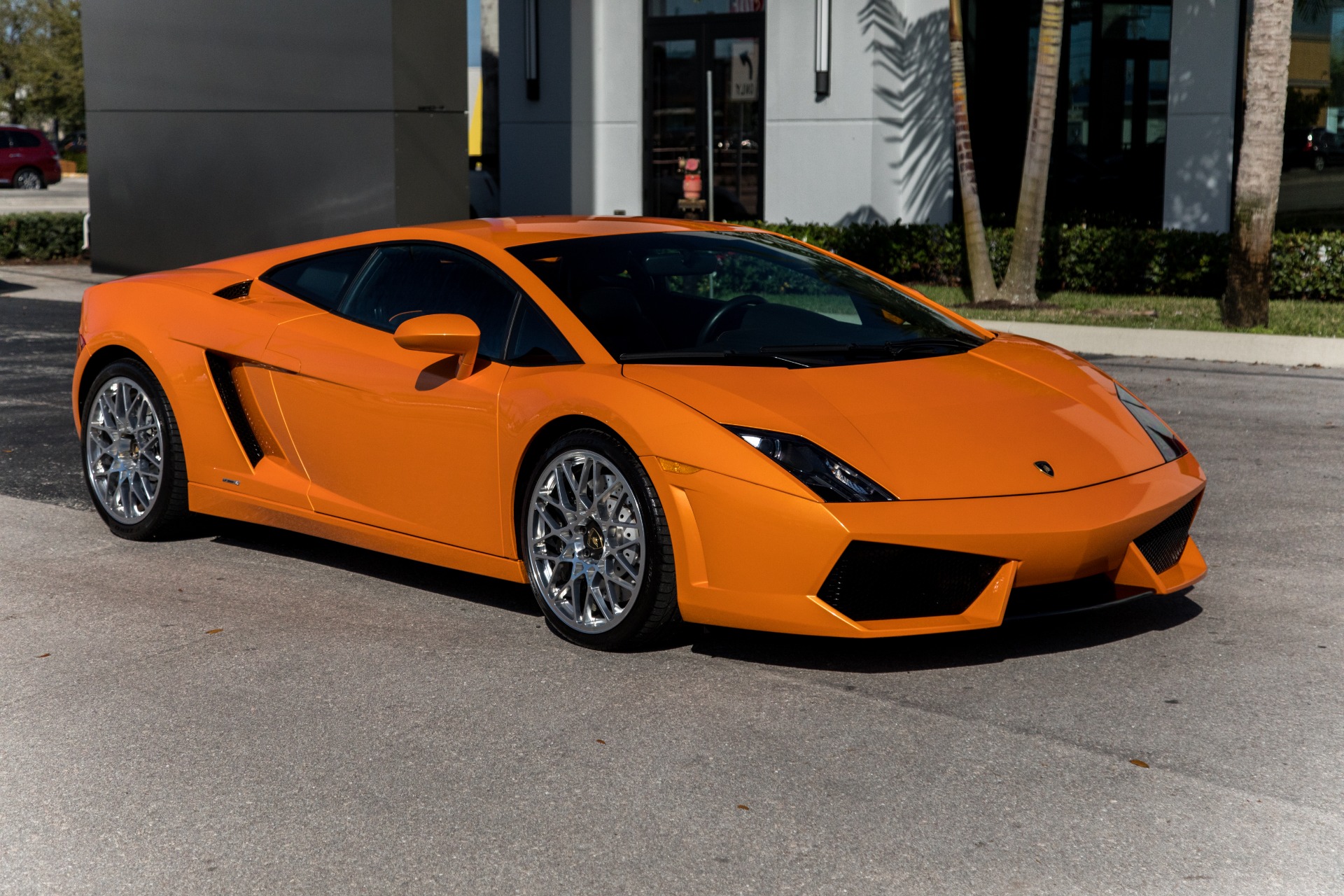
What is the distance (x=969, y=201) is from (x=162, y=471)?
36.7 feet

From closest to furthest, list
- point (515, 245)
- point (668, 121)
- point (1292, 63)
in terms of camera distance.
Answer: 1. point (515, 245)
2. point (1292, 63)
3. point (668, 121)

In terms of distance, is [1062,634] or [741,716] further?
[1062,634]

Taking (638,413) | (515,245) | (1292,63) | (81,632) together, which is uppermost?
(1292,63)

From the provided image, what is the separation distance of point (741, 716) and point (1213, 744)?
4.06 feet

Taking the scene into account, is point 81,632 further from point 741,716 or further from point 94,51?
point 94,51

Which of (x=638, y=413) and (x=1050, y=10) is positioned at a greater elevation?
(x=1050, y=10)

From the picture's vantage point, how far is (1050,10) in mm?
14383

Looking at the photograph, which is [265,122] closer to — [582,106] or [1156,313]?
[582,106]

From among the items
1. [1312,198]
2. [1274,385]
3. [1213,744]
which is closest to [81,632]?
[1213,744]

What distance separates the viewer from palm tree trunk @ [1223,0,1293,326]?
13.2 metres

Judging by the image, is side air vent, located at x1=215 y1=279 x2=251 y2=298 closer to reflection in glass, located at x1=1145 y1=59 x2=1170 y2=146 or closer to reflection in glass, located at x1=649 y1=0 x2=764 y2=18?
reflection in glass, located at x1=1145 y1=59 x2=1170 y2=146

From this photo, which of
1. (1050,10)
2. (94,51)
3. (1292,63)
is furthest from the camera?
(94,51)

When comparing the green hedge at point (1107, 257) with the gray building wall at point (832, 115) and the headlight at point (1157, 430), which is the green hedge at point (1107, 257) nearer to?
the gray building wall at point (832, 115)

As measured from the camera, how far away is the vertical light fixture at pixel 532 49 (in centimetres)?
2419
